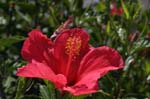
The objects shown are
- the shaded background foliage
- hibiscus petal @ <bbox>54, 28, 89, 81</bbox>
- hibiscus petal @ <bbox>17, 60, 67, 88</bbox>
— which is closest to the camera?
hibiscus petal @ <bbox>17, 60, 67, 88</bbox>

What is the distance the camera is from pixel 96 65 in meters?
1.28

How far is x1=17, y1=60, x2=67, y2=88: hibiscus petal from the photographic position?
1.17 metres

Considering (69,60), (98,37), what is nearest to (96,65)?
(69,60)

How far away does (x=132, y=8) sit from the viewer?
1.86 metres

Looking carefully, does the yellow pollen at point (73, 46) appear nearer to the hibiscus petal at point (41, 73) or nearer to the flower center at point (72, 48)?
the flower center at point (72, 48)

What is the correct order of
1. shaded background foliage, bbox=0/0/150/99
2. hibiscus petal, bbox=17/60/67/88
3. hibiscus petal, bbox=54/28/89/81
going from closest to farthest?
hibiscus petal, bbox=17/60/67/88 < hibiscus petal, bbox=54/28/89/81 < shaded background foliage, bbox=0/0/150/99

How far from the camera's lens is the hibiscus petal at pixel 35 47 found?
125cm

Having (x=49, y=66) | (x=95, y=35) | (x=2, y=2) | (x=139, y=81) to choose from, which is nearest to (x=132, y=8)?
(x=95, y=35)

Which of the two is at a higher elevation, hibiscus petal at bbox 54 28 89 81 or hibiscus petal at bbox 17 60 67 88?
hibiscus petal at bbox 54 28 89 81

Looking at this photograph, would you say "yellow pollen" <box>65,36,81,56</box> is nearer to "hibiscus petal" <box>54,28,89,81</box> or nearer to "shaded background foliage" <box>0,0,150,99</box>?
"hibiscus petal" <box>54,28,89,81</box>

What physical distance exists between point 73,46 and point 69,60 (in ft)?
0.14

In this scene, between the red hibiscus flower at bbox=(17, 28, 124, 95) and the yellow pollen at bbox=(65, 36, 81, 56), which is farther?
the yellow pollen at bbox=(65, 36, 81, 56)

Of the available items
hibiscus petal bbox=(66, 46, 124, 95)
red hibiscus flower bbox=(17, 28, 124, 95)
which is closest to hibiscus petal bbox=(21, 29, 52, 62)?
red hibiscus flower bbox=(17, 28, 124, 95)

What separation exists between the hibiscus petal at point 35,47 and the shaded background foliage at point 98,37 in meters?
0.09
